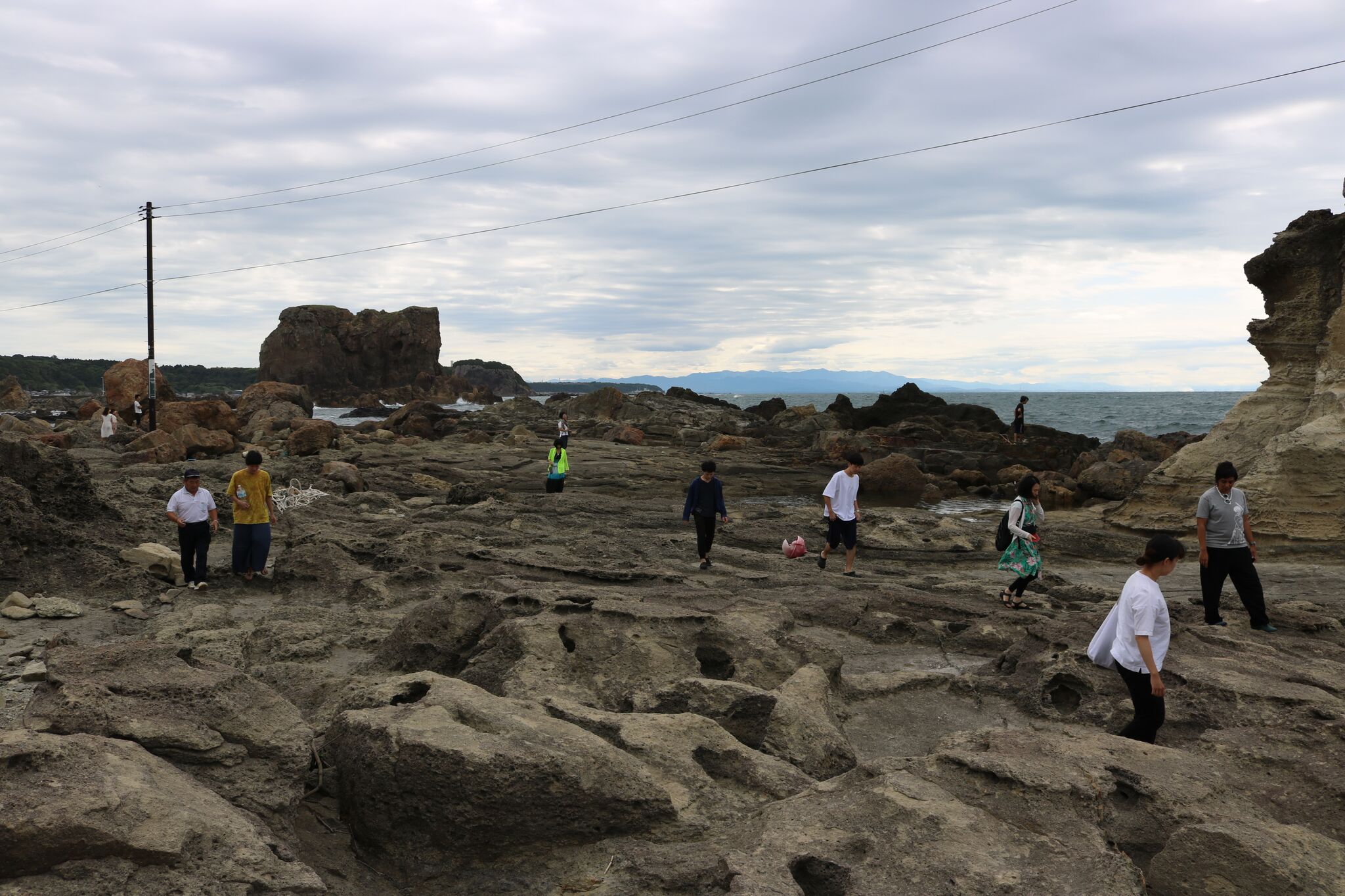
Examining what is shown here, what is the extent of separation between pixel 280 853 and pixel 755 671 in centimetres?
363

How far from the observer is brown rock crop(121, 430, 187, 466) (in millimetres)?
21750

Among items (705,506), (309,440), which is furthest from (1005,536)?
(309,440)

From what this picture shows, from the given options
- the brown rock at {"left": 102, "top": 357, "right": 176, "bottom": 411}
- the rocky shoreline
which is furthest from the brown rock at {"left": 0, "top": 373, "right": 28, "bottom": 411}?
the rocky shoreline

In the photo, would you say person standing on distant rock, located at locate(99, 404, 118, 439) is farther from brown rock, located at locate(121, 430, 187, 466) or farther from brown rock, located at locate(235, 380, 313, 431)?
brown rock, located at locate(121, 430, 187, 466)

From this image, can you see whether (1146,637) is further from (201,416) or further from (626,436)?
(626,436)

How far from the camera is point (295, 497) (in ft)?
54.9

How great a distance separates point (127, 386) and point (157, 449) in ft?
69.7

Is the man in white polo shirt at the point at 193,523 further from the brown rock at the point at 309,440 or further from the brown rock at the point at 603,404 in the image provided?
the brown rock at the point at 603,404

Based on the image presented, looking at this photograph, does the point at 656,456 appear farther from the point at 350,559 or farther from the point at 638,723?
the point at 638,723

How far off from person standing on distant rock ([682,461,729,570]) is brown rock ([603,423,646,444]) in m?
24.5

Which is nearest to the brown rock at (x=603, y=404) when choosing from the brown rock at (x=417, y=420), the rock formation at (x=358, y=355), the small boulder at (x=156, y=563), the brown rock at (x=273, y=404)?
the brown rock at (x=417, y=420)

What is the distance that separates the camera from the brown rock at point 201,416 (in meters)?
30.2

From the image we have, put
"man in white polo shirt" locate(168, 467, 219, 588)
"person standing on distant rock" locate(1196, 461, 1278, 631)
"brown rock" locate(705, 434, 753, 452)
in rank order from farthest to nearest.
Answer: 1. "brown rock" locate(705, 434, 753, 452)
2. "man in white polo shirt" locate(168, 467, 219, 588)
3. "person standing on distant rock" locate(1196, 461, 1278, 631)

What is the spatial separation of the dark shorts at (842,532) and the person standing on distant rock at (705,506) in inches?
51.7
